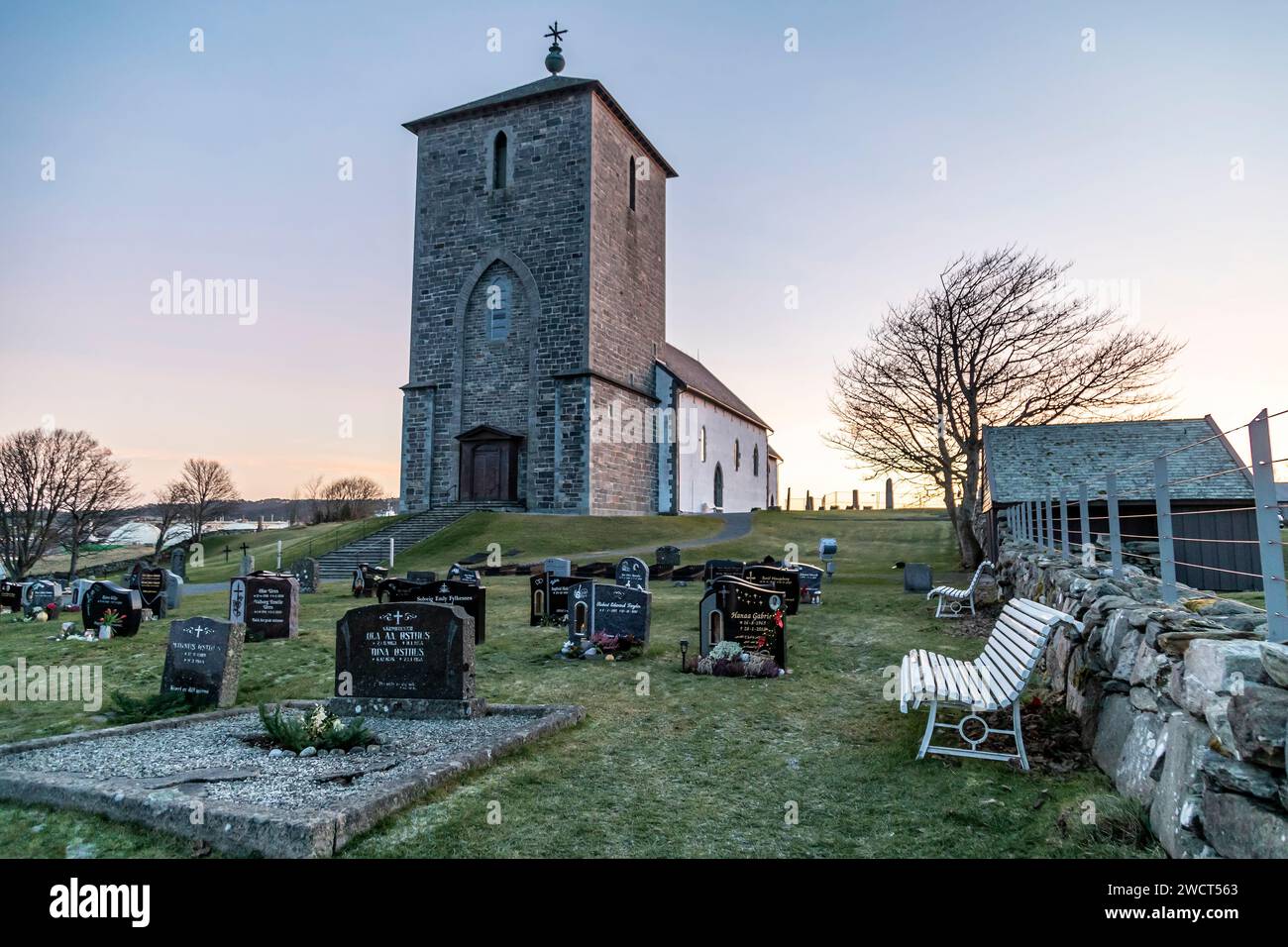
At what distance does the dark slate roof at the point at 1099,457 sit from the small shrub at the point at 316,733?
730 inches

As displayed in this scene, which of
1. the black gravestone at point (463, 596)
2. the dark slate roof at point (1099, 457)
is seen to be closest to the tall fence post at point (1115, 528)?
the black gravestone at point (463, 596)

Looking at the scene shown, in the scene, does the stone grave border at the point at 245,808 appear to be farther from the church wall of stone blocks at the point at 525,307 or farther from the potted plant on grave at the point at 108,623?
the church wall of stone blocks at the point at 525,307

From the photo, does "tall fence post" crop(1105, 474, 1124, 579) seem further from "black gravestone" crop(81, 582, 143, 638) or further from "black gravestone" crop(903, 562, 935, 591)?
"black gravestone" crop(81, 582, 143, 638)

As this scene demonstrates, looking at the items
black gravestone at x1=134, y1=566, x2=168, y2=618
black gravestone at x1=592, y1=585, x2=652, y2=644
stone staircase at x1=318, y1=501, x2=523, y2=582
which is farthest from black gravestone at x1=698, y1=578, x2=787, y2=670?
stone staircase at x1=318, y1=501, x2=523, y2=582

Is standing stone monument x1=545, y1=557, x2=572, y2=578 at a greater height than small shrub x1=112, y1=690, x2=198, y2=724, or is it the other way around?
standing stone monument x1=545, y1=557, x2=572, y2=578

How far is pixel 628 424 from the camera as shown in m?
36.1

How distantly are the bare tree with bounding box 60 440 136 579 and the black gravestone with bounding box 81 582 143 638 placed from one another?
116 ft

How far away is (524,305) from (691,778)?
31.0 m

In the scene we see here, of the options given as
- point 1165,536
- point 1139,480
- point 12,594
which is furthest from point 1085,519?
point 12,594

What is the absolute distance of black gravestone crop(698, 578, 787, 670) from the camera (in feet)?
30.8

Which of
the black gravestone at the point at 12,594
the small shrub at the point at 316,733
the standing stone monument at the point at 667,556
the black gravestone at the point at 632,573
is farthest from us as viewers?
the standing stone monument at the point at 667,556

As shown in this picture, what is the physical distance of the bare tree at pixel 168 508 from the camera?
5579cm

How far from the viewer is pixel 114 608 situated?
12922mm
